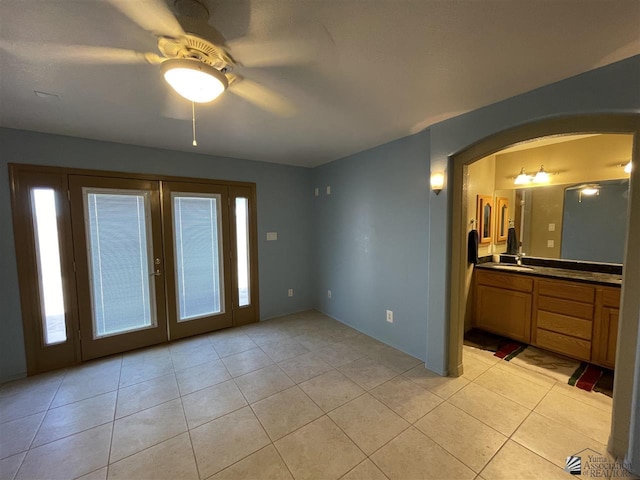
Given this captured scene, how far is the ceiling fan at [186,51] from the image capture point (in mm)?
1114

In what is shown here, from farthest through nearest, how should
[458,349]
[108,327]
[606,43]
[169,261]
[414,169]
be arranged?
[169,261]
[108,327]
[414,169]
[458,349]
[606,43]

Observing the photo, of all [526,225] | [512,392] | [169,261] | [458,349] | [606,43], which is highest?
[606,43]

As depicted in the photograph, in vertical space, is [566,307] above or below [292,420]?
above

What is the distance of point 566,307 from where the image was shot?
2674mm

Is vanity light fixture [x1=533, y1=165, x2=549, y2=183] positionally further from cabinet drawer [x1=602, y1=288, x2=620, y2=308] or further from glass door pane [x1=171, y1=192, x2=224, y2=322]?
glass door pane [x1=171, y1=192, x2=224, y2=322]

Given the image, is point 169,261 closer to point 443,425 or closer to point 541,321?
point 443,425

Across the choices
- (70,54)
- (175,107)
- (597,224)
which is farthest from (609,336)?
(70,54)

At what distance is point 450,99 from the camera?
192cm

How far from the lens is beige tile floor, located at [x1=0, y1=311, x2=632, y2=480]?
156cm

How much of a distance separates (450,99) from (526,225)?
259 centimetres

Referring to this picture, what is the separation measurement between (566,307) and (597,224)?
111cm

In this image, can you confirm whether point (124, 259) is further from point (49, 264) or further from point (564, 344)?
point (564, 344)

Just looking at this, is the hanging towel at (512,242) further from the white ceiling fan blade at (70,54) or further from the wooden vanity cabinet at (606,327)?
the white ceiling fan blade at (70,54)

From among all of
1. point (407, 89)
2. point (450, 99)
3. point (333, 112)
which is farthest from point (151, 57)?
point (450, 99)
